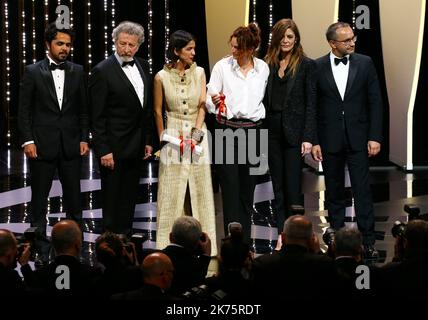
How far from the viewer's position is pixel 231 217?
679cm

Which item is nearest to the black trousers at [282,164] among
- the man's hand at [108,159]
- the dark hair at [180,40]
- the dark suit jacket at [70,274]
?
the dark hair at [180,40]

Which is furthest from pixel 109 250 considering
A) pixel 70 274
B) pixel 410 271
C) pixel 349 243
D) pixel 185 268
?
pixel 410 271

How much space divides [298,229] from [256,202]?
4078mm

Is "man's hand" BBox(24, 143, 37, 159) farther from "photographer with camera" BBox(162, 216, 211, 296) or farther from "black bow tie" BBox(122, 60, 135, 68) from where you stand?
"photographer with camera" BBox(162, 216, 211, 296)

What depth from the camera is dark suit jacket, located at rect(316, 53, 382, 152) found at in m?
6.83

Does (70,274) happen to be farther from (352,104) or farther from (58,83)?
(352,104)

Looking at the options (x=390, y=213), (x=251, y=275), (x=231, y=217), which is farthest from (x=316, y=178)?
(x=251, y=275)

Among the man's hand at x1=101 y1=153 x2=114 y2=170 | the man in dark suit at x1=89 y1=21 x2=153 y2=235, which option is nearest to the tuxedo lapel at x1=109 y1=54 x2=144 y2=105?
the man in dark suit at x1=89 y1=21 x2=153 y2=235

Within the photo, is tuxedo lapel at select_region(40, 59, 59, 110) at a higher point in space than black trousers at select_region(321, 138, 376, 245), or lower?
higher

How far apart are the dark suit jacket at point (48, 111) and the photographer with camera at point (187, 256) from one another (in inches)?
74.0

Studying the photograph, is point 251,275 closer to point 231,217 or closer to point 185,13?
point 231,217

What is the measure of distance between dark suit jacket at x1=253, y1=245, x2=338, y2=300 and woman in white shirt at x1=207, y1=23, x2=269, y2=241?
1.96 meters

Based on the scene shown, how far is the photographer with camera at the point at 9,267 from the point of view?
4.32 meters

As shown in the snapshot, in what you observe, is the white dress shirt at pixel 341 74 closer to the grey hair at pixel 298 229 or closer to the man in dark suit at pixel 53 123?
the man in dark suit at pixel 53 123
